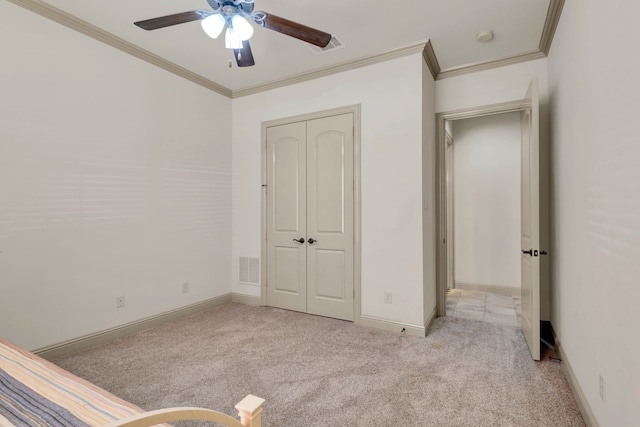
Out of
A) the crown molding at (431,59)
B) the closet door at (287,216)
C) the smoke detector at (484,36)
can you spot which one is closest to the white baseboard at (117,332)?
the closet door at (287,216)

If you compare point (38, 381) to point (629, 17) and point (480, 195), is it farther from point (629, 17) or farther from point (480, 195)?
point (480, 195)

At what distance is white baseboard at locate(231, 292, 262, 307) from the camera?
4133 millimetres

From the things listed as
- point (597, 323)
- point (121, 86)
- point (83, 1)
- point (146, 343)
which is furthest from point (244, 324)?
point (83, 1)

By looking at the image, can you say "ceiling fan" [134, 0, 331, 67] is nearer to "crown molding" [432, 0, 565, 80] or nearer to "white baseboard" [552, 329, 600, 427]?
"crown molding" [432, 0, 565, 80]

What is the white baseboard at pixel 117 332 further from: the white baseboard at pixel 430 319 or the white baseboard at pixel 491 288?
the white baseboard at pixel 491 288

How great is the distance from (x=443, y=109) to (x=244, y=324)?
3.25 metres

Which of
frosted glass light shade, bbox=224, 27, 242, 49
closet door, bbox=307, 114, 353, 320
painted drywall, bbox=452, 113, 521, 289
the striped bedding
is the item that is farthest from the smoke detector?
the striped bedding

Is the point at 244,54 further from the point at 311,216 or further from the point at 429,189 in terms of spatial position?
the point at 429,189

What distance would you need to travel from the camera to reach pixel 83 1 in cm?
250

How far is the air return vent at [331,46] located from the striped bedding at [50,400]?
303cm

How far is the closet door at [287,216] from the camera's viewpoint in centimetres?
383

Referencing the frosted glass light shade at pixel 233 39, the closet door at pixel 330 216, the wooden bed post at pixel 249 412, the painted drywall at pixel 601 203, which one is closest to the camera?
the wooden bed post at pixel 249 412

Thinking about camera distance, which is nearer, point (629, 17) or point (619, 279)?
point (629, 17)

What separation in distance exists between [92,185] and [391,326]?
3.08 meters
